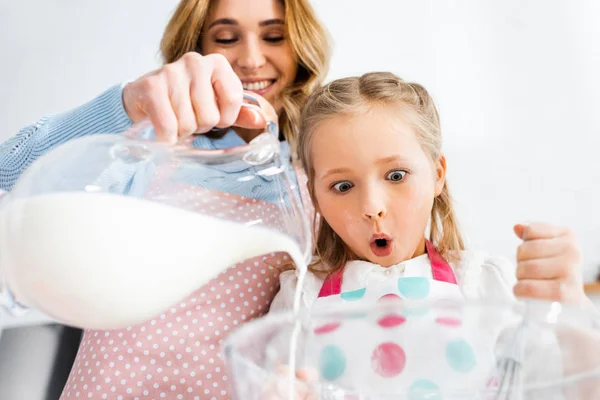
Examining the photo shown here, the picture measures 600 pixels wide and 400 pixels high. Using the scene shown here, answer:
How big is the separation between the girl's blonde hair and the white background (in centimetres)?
60

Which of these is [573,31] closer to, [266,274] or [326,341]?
[266,274]

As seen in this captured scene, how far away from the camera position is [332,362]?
0.34 metres

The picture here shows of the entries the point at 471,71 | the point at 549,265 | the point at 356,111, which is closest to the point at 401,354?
the point at 549,265

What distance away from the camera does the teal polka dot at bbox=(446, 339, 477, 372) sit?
33 centimetres

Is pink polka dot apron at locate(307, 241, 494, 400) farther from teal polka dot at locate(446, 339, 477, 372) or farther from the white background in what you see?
the white background

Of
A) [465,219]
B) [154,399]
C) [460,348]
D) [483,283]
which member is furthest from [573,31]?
[460,348]

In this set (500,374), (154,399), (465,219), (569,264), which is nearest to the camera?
(500,374)

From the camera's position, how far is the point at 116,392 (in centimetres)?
74

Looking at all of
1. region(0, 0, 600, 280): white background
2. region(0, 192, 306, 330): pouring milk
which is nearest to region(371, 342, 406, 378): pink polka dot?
region(0, 192, 306, 330): pouring milk

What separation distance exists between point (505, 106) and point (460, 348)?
3.93 ft

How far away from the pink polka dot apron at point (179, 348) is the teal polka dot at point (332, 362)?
15.3 inches

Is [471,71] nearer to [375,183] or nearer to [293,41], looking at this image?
[293,41]

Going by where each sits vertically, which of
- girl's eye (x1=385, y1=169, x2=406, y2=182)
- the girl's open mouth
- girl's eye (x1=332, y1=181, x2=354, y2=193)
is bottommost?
the girl's open mouth

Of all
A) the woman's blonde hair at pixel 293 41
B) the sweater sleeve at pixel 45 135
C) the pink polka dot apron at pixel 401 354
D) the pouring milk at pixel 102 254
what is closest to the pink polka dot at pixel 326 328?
the pink polka dot apron at pixel 401 354
